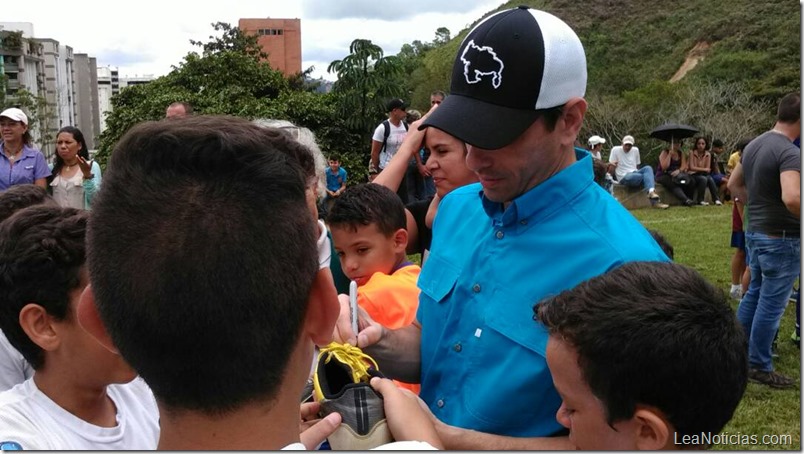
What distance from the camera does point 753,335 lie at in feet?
17.9

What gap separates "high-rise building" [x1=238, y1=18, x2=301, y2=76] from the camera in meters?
46.5

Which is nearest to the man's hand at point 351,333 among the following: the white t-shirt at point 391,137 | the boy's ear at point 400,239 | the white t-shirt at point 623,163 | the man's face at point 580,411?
the man's face at point 580,411

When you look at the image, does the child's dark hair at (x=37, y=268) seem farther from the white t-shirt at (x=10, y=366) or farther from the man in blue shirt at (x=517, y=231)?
the man in blue shirt at (x=517, y=231)

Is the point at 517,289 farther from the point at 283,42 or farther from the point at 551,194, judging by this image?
the point at 283,42

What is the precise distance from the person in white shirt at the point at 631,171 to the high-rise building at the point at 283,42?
32.3 metres

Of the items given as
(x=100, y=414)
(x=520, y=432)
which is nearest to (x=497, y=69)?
(x=520, y=432)

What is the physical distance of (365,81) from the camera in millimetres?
14672

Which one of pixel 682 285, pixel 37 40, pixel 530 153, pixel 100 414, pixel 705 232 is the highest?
pixel 37 40

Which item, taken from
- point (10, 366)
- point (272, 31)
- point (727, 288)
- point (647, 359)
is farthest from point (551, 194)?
point (272, 31)

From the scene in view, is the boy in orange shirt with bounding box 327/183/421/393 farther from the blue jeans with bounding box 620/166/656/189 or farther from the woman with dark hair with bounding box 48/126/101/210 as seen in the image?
the blue jeans with bounding box 620/166/656/189

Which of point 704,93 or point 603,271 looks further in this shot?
point 704,93

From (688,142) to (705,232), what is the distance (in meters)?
14.4

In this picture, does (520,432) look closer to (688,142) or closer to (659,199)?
(659,199)

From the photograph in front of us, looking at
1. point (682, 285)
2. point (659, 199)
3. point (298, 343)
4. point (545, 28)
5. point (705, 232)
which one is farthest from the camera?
point (659, 199)
